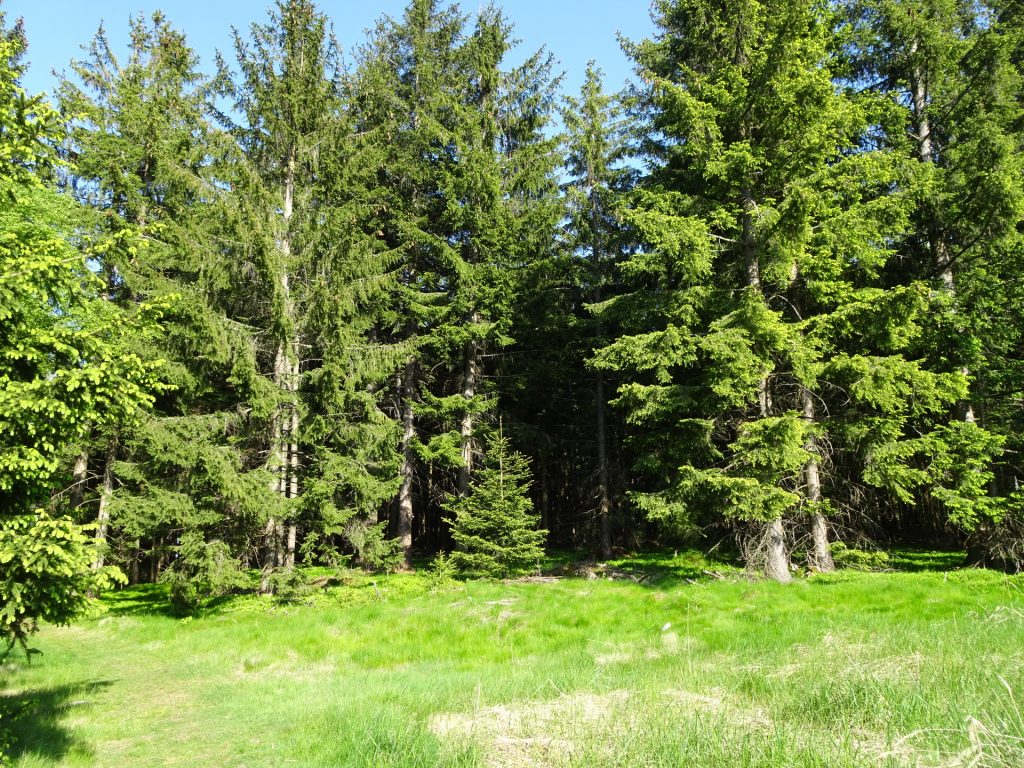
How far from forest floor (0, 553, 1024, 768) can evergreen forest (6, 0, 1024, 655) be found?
1.74m

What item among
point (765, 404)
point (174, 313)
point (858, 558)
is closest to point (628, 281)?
point (765, 404)

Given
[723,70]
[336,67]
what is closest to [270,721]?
[723,70]

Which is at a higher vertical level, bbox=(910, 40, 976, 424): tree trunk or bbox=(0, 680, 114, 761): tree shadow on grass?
bbox=(910, 40, 976, 424): tree trunk

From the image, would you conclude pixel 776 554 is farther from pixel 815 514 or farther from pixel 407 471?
pixel 407 471

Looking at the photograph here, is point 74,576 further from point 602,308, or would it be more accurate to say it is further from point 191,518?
point 602,308

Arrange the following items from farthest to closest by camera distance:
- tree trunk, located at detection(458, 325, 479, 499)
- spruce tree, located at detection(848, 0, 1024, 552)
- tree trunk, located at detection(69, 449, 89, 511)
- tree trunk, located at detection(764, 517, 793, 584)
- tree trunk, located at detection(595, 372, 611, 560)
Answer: tree trunk, located at detection(595, 372, 611, 560) → tree trunk, located at detection(458, 325, 479, 499) → tree trunk, located at detection(69, 449, 89, 511) → spruce tree, located at detection(848, 0, 1024, 552) → tree trunk, located at detection(764, 517, 793, 584)

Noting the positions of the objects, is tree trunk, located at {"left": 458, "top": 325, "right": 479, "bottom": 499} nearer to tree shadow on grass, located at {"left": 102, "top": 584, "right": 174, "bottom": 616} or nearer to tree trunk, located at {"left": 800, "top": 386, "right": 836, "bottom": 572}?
tree shadow on grass, located at {"left": 102, "top": 584, "right": 174, "bottom": 616}

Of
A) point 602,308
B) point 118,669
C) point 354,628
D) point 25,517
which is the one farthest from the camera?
point 602,308

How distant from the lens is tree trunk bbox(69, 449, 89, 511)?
15.6 m

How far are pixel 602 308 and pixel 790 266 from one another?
4888 millimetres

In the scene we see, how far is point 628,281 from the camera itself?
16.6 metres

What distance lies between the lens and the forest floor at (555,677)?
154 inches

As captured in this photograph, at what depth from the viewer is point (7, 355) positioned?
4777 millimetres

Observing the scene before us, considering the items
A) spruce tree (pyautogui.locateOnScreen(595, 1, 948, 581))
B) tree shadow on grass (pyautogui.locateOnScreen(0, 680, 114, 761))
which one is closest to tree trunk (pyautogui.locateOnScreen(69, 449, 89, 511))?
tree shadow on grass (pyautogui.locateOnScreen(0, 680, 114, 761))
